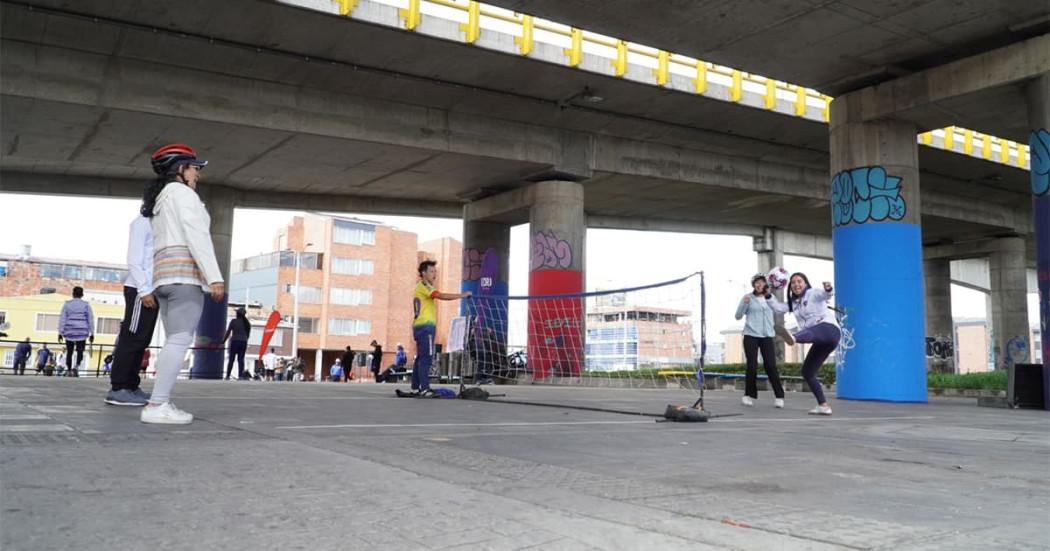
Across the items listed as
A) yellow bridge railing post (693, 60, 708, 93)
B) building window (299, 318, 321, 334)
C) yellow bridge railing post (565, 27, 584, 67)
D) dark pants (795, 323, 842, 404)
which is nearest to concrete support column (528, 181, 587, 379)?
yellow bridge railing post (693, 60, 708, 93)

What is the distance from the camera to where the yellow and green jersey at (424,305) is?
1052 centimetres

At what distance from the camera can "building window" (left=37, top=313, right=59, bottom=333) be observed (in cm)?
6650

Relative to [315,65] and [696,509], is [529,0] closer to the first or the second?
[315,65]

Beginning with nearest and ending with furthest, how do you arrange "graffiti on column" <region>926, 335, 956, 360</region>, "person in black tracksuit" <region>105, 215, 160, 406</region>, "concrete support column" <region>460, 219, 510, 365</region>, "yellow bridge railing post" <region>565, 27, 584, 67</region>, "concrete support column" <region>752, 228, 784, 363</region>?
1. "person in black tracksuit" <region>105, 215, 160, 406</region>
2. "yellow bridge railing post" <region>565, 27, 584, 67</region>
3. "concrete support column" <region>460, 219, 510, 365</region>
4. "concrete support column" <region>752, 228, 784, 363</region>
5. "graffiti on column" <region>926, 335, 956, 360</region>

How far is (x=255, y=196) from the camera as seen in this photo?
93.8 ft

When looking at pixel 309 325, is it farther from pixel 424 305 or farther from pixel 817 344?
pixel 817 344

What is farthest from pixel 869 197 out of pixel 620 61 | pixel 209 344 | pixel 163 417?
pixel 209 344

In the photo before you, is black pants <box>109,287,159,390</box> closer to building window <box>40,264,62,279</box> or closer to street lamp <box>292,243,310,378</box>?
street lamp <box>292,243,310,378</box>

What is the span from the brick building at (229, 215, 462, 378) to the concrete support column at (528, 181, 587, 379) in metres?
51.4

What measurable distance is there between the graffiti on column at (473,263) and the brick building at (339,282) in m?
46.9

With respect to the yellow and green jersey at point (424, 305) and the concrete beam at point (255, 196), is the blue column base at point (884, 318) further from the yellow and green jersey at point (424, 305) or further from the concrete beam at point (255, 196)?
the concrete beam at point (255, 196)

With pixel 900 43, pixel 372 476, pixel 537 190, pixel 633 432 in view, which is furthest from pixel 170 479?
pixel 537 190

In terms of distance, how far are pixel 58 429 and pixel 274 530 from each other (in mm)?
3262

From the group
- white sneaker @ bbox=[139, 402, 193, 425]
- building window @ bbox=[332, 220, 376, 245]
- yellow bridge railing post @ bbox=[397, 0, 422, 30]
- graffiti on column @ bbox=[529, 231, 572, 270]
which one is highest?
building window @ bbox=[332, 220, 376, 245]
